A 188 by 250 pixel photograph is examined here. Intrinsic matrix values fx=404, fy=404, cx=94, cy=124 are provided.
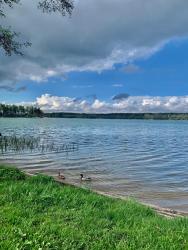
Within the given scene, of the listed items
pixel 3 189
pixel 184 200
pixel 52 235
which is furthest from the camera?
pixel 184 200

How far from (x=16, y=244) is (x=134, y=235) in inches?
102

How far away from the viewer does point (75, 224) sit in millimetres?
8734

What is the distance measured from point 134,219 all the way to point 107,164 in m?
22.5

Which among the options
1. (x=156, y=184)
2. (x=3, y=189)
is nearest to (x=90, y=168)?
(x=156, y=184)

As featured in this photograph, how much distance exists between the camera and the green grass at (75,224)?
7.51 m

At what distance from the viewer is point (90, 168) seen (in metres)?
30.3

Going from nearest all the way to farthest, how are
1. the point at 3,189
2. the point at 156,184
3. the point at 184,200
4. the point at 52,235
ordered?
the point at 52,235, the point at 3,189, the point at 184,200, the point at 156,184

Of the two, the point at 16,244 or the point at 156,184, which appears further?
the point at 156,184

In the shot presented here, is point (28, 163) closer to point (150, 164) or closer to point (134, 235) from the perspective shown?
point (150, 164)

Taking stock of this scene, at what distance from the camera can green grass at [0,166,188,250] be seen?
7.51 meters

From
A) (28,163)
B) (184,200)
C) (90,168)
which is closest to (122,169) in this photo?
(90,168)

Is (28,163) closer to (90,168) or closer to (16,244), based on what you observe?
(90,168)

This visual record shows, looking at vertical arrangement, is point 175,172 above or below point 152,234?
below

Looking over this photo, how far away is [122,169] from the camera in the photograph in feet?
97.6
